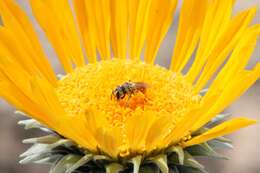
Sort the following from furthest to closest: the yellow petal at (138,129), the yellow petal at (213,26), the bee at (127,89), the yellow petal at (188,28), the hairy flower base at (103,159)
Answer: the yellow petal at (188,28)
the yellow petal at (213,26)
the bee at (127,89)
the hairy flower base at (103,159)
the yellow petal at (138,129)

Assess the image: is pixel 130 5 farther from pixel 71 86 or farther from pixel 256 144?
pixel 256 144

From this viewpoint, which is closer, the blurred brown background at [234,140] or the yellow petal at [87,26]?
the yellow petal at [87,26]

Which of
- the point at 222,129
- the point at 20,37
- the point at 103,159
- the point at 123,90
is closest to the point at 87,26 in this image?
the point at 20,37

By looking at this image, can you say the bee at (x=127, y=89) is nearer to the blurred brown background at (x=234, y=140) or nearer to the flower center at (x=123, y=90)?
the flower center at (x=123, y=90)

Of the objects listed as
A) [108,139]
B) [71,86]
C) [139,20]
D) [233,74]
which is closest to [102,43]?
[139,20]

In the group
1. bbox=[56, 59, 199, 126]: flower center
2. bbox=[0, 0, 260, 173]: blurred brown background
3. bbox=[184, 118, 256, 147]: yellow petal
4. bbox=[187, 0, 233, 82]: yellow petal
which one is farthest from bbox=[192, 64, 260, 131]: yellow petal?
bbox=[0, 0, 260, 173]: blurred brown background

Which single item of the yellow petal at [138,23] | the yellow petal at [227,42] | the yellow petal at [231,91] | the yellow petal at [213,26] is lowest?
the yellow petal at [231,91]

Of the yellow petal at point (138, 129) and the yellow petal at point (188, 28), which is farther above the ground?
the yellow petal at point (188, 28)

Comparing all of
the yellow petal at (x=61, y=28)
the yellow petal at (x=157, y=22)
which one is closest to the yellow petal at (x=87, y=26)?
the yellow petal at (x=61, y=28)
